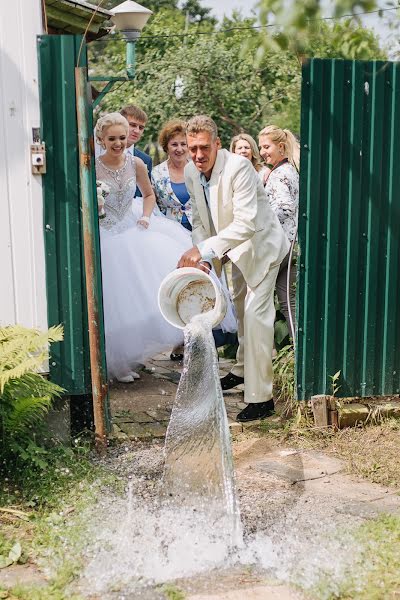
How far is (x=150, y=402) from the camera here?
253 inches

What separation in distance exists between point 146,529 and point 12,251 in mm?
1910

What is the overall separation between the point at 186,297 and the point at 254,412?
104cm

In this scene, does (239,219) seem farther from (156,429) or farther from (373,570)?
(373,570)

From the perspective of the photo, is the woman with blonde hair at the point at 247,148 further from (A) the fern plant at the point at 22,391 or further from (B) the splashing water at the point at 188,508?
(A) the fern plant at the point at 22,391

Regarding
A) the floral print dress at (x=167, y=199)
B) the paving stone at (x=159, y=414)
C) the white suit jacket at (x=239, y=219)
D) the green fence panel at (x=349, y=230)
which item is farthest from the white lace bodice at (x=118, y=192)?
the green fence panel at (x=349, y=230)

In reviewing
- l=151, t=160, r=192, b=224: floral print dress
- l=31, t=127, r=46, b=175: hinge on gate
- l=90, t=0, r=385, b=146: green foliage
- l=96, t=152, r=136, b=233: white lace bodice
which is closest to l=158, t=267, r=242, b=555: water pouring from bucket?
l=31, t=127, r=46, b=175: hinge on gate

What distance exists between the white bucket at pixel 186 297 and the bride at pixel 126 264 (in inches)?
52.2

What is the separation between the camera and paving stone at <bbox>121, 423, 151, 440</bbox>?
5578mm

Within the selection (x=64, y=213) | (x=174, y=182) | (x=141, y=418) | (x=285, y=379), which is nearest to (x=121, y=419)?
(x=141, y=418)

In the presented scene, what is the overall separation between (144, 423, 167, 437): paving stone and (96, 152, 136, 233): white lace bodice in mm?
1910

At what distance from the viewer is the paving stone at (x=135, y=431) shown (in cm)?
558

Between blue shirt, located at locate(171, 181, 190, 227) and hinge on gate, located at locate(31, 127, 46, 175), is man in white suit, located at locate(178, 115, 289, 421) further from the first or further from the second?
blue shirt, located at locate(171, 181, 190, 227)

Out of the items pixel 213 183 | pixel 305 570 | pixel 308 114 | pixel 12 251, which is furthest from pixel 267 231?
pixel 305 570

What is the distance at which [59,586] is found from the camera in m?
3.67
